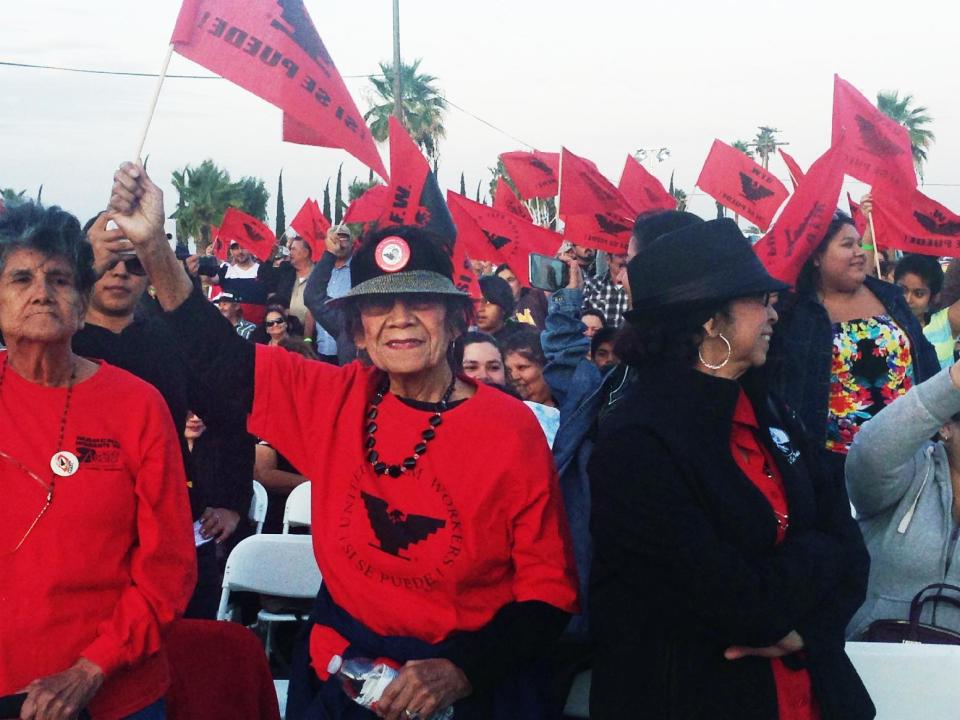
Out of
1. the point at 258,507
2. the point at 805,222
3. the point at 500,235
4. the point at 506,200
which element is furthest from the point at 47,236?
the point at 506,200

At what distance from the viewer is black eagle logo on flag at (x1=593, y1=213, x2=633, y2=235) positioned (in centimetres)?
977

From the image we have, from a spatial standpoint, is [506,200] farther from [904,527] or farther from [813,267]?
[904,527]

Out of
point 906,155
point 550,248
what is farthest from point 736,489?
point 550,248

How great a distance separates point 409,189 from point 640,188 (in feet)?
14.9

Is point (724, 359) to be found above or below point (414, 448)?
above

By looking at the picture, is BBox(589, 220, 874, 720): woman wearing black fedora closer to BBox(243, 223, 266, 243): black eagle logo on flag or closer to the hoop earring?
the hoop earring

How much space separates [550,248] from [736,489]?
8250mm

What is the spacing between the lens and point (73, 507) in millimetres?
2639

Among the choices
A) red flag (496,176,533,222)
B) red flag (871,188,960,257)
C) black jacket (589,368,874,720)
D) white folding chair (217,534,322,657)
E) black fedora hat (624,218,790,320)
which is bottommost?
white folding chair (217,534,322,657)

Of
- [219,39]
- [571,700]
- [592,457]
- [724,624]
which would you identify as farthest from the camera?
[219,39]

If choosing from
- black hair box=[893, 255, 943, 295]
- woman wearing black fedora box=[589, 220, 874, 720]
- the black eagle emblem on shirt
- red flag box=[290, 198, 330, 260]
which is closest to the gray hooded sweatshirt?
woman wearing black fedora box=[589, 220, 874, 720]

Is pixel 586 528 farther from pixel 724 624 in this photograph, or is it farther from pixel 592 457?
pixel 724 624

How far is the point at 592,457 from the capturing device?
9.21 ft

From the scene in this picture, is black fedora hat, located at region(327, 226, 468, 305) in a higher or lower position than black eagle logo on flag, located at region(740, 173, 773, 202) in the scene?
lower
